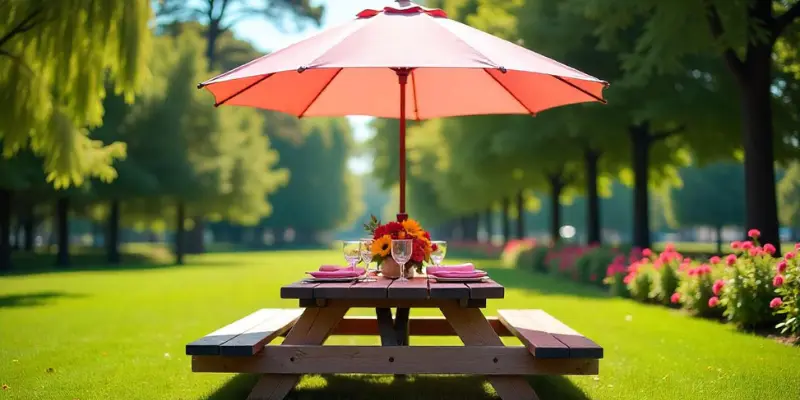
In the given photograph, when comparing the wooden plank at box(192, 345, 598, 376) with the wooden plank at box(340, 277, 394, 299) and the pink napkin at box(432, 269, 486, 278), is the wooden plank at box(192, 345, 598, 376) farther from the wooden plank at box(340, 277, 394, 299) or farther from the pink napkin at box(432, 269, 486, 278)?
the pink napkin at box(432, 269, 486, 278)

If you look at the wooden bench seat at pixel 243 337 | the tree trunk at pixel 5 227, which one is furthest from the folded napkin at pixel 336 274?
the tree trunk at pixel 5 227

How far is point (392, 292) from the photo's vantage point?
16.6ft

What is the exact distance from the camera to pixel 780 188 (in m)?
46.9

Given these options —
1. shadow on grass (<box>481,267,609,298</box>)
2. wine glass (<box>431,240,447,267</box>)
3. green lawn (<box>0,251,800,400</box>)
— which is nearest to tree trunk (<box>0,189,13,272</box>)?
green lawn (<box>0,251,800,400</box>)

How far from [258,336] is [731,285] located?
660 centimetres

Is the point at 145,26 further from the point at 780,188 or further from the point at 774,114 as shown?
the point at 780,188

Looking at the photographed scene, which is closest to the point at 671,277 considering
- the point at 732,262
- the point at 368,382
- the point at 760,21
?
the point at 732,262

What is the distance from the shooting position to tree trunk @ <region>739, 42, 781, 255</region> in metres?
12.1

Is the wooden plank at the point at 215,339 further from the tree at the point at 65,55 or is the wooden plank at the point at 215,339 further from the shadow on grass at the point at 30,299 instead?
the shadow on grass at the point at 30,299

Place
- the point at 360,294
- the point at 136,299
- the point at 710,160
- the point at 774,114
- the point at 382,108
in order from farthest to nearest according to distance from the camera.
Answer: the point at 710,160
the point at 774,114
the point at 136,299
the point at 382,108
the point at 360,294

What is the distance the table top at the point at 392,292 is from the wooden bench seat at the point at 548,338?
17.8 inches

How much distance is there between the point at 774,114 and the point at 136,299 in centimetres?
1372

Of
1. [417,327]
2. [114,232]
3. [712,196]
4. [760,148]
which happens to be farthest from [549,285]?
[712,196]

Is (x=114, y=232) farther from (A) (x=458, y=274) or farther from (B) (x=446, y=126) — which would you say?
(A) (x=458, y=274)
